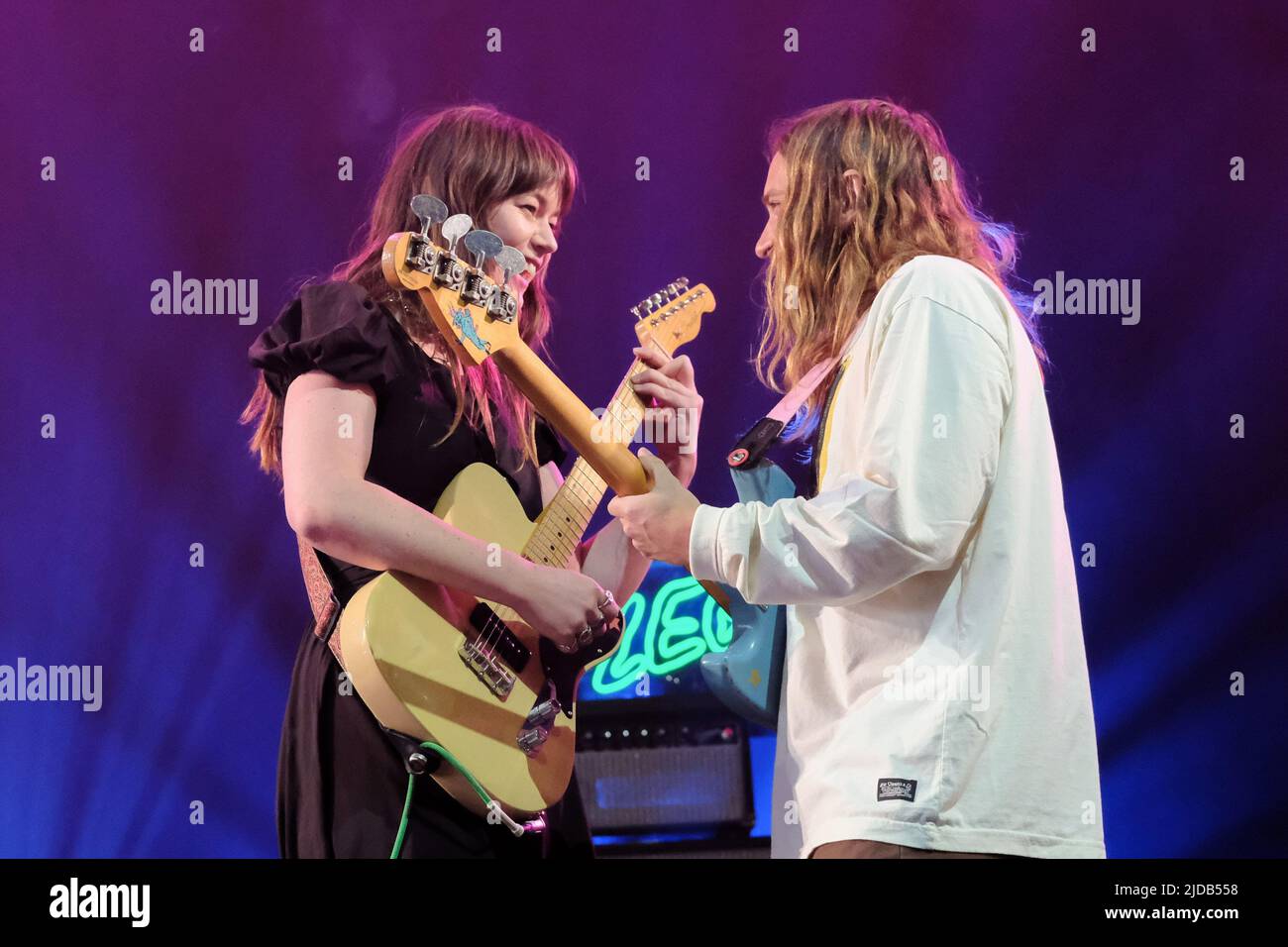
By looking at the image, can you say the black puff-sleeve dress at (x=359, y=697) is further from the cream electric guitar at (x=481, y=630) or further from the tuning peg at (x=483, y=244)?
the tuning peg at (x=483, y=244)

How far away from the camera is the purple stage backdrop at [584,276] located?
11.8 ft

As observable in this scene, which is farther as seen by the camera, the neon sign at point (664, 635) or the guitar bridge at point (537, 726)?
the neon sign at point (664, 635)

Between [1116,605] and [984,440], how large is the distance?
214 cm

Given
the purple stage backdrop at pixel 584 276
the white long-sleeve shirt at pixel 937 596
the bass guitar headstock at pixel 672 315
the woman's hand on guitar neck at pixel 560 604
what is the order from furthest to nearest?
the purple stage backdrop at pixel 584 276 → the bass guitar headstock at pixel 672 315 → the woman's hand on guitar neck at pixel 560 604 → the white long-sleeve shirt at pixel 937 596

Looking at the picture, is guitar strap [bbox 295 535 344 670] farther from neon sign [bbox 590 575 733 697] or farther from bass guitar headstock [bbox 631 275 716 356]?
neon sign [bbox 590 575 733 697]

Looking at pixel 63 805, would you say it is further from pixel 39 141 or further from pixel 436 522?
pixel 436 522

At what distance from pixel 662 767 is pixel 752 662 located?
1.48m

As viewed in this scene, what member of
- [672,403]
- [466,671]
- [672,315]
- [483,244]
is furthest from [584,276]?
[466,671]

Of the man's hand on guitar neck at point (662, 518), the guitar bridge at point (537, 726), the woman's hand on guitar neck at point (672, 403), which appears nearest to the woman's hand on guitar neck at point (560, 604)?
the guitar bridge at point (537, 726)

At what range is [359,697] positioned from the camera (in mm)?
2193

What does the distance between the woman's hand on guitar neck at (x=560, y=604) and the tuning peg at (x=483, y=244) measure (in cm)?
54

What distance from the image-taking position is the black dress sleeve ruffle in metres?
2.19

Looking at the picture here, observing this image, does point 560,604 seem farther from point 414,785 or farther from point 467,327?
point 467,327
